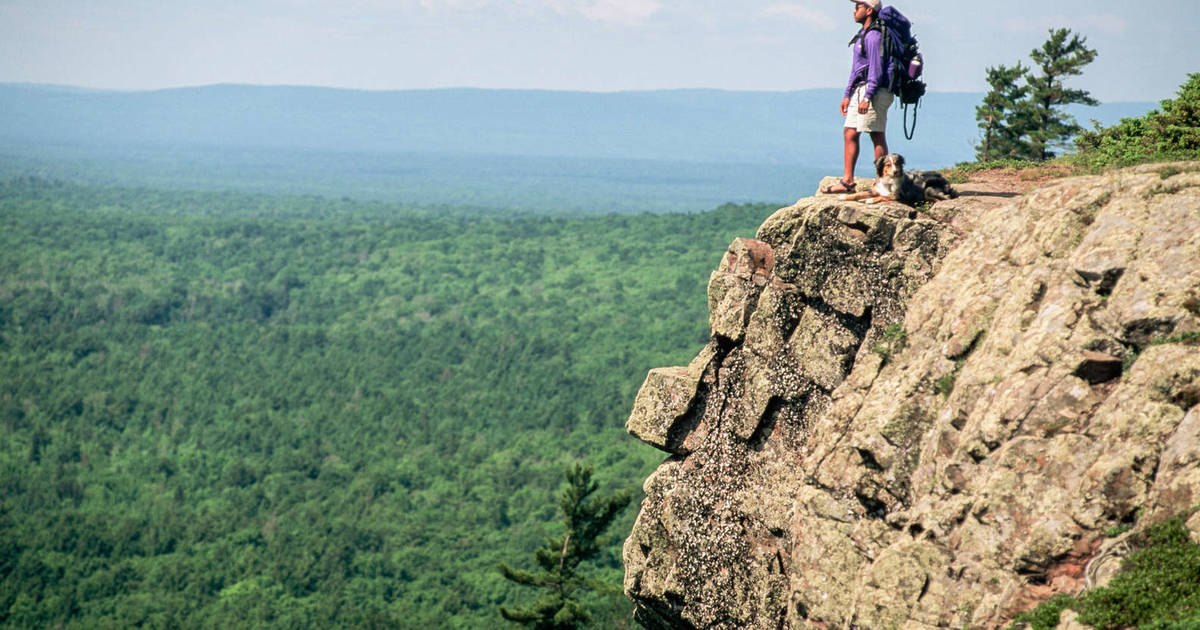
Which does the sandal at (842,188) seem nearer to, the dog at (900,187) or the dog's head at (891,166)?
the dog at (900,187)

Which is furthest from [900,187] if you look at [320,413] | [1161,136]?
[320,413]

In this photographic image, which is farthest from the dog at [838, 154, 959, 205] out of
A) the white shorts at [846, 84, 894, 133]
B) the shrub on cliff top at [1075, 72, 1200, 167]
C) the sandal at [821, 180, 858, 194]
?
the shrub on cliff top at [1075, 72, 1200, 167]

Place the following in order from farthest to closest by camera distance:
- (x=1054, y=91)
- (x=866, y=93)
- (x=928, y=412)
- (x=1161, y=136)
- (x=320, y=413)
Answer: (x=320, y=413) → (x=1054, y=91) → (x=1161, y=136) → (x=866, y=93) → (x=928, y=412)

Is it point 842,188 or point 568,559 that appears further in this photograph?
point 568,559

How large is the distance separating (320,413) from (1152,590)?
121 metres

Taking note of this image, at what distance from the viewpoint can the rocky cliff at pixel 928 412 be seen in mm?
9359

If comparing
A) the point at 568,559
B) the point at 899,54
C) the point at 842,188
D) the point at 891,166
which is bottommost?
the point at 568,559

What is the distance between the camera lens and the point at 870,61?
13922 mm

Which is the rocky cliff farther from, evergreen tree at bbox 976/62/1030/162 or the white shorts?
evergreen tree at bbox 976/62/1030/162

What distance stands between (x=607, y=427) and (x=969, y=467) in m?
98.6

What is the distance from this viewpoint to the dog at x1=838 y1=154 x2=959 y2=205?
44.3 ft

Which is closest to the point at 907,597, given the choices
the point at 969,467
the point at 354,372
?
the point at 969,467

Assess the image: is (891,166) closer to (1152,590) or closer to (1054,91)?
(1152,590)

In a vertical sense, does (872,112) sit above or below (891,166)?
above
